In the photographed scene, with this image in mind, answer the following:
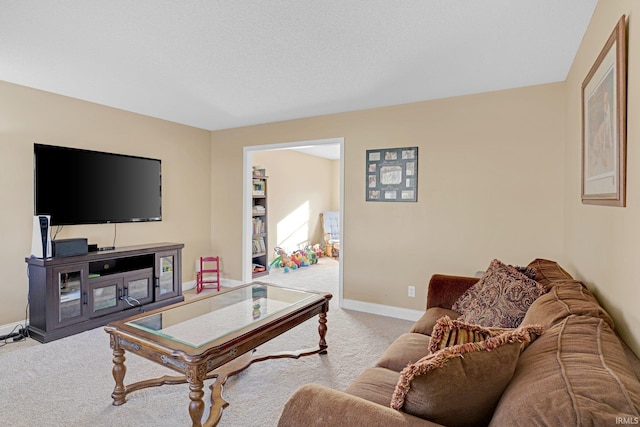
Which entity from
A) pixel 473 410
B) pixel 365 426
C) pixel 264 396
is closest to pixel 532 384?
pixel 473 410

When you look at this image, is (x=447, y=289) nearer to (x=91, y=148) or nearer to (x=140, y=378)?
→ (x=140, y=378)

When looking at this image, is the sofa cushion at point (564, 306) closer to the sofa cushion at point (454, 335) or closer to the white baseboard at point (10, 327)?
the sofa cushion at point (454, 335)

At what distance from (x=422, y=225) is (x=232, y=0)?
2.72 m

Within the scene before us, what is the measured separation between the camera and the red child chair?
192 inches

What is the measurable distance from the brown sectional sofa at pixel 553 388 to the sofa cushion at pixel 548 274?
0.99 feet

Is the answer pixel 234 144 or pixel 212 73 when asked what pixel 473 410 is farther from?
pixel 234 144

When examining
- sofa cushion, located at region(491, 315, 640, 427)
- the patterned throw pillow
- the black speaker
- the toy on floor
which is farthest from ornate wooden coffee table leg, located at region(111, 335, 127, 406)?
the toy on floor

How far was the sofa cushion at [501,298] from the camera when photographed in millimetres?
1840

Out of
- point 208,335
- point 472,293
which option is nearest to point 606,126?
point 472,293

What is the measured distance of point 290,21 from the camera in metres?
2.10

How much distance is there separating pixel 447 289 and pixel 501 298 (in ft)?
2.10

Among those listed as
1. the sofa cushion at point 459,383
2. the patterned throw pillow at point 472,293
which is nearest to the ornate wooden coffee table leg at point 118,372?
the sofa cushion at point 459,383

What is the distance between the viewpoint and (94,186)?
3.73 metres

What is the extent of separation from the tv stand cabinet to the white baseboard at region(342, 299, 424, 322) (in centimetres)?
212
